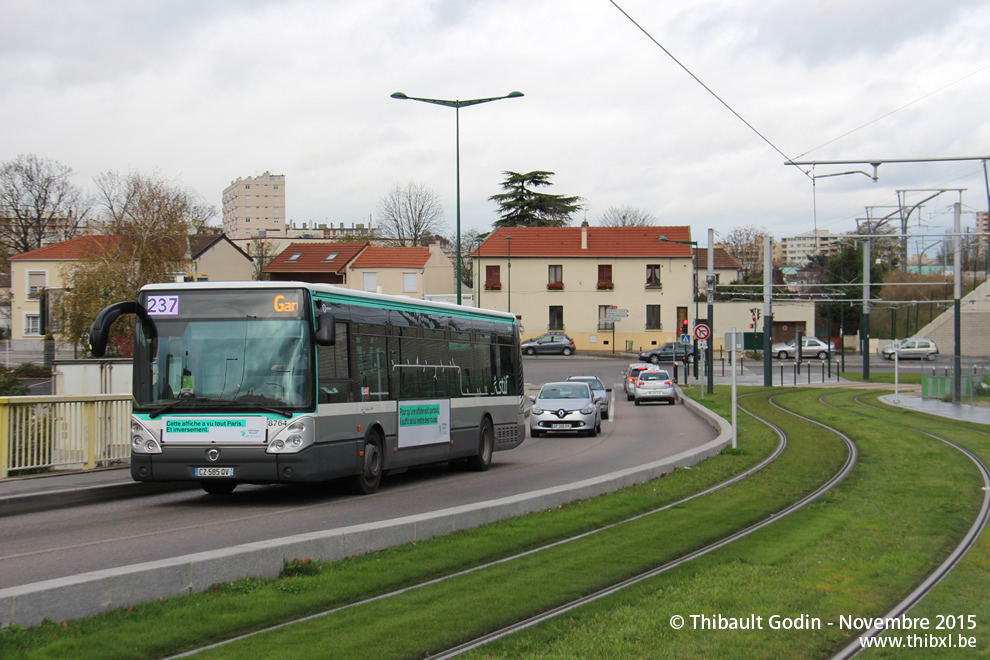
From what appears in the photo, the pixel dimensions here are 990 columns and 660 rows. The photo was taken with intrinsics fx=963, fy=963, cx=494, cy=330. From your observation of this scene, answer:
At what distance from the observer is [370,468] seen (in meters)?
14.1

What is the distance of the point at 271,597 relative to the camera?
7.09 metres

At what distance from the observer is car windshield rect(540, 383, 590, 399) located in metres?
27.9

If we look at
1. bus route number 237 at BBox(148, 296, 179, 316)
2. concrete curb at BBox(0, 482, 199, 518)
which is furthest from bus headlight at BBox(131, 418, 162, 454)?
bus route number 237 at BBox(148, 296, 179, 316)

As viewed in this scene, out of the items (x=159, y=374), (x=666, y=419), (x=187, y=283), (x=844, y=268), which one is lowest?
(x=666, y=419)

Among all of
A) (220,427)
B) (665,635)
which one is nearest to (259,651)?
(665,635)

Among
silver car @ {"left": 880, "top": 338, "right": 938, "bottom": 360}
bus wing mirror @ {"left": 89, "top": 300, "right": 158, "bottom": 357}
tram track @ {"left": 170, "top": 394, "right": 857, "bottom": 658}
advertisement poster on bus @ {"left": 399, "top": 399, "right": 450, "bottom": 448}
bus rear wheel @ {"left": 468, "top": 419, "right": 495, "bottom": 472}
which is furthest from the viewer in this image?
silver car @ {"left": 880, "top": 338, "right": 938, "bottom": 360}

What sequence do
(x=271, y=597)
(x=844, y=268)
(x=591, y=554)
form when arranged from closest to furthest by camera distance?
(x=271, y=597), (x=591, y=554), (x=844, y=268)

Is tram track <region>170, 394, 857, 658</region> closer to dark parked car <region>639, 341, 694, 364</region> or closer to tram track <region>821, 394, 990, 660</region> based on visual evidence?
tram track <region>821, 394, 990, 660</region>

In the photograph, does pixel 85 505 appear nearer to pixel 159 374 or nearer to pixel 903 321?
pixel 159 374

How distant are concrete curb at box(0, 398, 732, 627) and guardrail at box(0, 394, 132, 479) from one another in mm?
7183

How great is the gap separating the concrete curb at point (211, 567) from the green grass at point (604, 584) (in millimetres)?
140

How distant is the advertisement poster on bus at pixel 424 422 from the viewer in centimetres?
1525

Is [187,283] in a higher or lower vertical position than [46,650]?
higher

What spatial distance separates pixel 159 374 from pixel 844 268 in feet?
301
